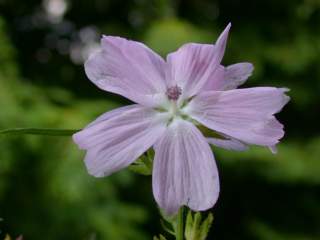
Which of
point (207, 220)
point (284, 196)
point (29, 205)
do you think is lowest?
point (284, 196)

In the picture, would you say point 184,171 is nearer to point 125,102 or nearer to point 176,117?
point 176,117

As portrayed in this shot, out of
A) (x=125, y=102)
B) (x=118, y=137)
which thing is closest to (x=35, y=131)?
(x=118, y=137)

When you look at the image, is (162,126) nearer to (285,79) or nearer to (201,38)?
(201,38)

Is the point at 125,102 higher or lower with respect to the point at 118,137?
lower

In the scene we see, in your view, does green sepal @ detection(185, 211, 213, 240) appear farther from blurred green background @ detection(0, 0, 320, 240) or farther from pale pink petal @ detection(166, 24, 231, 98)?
blurred green background @ detection(0, 0, 320, 240)

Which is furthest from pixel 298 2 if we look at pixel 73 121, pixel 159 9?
pixel 73 121
